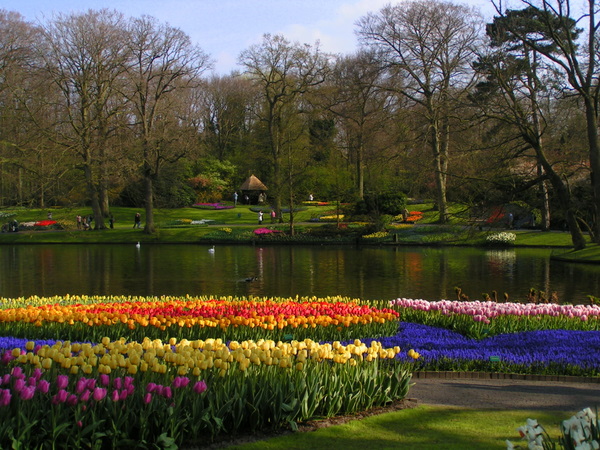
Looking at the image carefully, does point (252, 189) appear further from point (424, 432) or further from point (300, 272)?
point (424, 432)

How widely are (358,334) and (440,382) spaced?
2444mm

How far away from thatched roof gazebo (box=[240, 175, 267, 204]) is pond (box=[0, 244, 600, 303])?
27.8 metres

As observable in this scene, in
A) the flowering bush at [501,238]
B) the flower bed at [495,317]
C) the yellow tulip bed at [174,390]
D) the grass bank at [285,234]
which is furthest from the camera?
the grass bank at [285,234]

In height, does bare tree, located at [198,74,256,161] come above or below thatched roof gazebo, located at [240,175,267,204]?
above

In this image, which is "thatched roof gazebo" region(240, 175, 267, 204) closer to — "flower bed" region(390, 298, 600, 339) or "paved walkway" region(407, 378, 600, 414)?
"flower bed" region(390, 298, 600, 339)

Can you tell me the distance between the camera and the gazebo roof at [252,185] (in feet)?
212

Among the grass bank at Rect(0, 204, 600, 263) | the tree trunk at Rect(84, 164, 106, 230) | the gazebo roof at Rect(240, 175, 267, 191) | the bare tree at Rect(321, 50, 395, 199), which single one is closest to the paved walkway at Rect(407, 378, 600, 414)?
the grass bank at Rect(0, 204, 600, 263)

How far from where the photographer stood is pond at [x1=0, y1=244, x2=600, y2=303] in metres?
20.7

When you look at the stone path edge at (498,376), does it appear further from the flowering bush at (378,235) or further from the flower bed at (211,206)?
the flower bed at (211,206)

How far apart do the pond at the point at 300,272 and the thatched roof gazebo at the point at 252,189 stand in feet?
91.2

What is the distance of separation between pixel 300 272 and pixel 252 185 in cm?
3995

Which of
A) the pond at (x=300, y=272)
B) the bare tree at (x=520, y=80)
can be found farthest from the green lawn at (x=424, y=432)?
the bare tree at (x=520, y=80)

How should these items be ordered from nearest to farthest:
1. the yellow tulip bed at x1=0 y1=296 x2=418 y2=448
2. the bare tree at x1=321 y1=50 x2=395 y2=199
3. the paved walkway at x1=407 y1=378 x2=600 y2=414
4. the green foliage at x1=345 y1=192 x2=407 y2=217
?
1. the yellow tulip bed at x1=0 y1=296 x2=418 y2=448
2. the paved walkway at x1=407 y1=378 x2=600 y2=414
3. the bare tree at x1=321 y1=50 x2=395 y2=199
4. the green foliage at x1=345 y1=192 x2=407 y2=217

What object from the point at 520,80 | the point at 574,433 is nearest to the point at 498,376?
the point at 574,433
